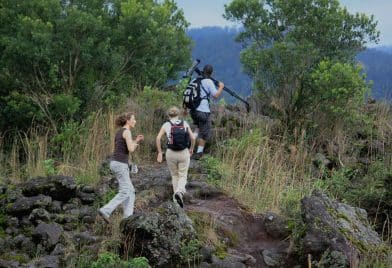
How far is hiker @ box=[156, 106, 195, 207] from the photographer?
9.20 m

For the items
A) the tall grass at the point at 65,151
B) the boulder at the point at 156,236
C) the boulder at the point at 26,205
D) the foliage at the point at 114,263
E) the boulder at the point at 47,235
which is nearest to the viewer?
the foliage at the point at 114,263

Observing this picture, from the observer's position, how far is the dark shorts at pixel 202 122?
11672 millimetres

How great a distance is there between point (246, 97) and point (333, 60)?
2391 millimetres

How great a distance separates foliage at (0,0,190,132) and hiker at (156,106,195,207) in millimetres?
3576

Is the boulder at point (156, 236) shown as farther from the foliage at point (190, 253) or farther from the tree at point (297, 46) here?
the tree at point (297, 46)

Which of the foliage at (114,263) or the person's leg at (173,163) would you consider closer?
the foliage at (114,263)

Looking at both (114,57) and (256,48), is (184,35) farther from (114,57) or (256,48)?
(114,57)

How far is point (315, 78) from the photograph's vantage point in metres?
13.6

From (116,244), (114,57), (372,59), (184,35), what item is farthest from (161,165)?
(372,59)

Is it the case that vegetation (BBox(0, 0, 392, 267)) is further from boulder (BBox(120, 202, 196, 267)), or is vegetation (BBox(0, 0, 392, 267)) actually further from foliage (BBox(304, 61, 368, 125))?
boulder (BBox(120, 202, 196, 267))

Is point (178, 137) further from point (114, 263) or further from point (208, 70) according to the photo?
point (208, 70)

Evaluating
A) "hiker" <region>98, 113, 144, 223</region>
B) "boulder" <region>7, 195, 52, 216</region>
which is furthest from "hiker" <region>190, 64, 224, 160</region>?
"boulder" <region>7, 195, 52, 216</region>

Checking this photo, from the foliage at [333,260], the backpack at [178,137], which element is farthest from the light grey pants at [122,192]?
the foliage at [333,260]

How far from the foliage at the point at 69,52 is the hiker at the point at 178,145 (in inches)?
141
